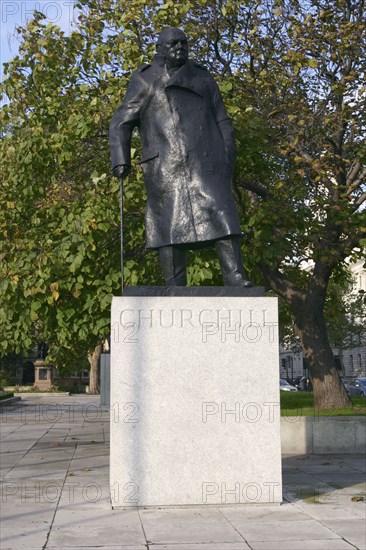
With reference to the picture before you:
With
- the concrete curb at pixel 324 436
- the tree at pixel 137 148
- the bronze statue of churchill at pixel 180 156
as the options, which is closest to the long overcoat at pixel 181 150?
the bronze statue of churchill at pixel 180 156

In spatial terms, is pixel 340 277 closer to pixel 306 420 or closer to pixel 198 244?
pixel 306 420

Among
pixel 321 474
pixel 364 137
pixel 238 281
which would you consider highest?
pixel 364 137

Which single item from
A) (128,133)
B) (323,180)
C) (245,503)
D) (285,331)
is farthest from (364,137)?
(285,331)

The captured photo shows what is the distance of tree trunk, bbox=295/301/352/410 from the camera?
17172 millimetres

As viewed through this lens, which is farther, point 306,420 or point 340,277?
point 340,277

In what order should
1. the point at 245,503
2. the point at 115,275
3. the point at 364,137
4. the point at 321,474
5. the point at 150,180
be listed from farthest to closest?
the point at 364,137 → the point at 115,275 → the point at 321,474 → the point at 150,180 → the point at 245,503

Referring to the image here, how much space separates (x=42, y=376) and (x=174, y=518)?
5896 cm

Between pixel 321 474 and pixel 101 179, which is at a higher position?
pixel 101 179

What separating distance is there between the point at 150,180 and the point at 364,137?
913 cm

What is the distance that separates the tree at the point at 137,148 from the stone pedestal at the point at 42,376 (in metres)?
47.1

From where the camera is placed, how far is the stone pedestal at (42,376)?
63875mm

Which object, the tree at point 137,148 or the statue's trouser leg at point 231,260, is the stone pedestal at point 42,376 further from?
the statue's trouser leg at point 231,260

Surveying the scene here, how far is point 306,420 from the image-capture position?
15148 millimetres

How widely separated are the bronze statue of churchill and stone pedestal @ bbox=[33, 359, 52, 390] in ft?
184
